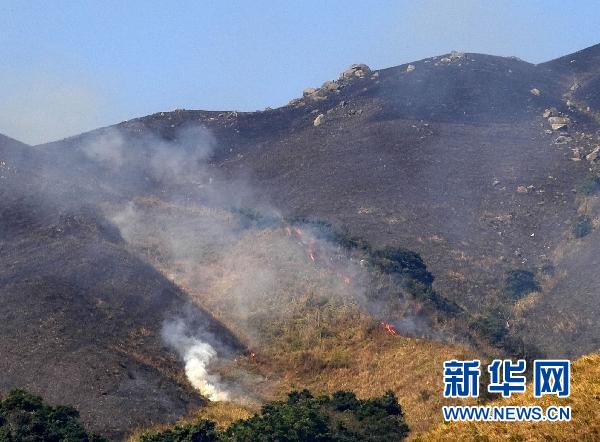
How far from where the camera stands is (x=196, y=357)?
36031 millimetres

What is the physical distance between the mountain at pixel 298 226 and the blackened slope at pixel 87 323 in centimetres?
12

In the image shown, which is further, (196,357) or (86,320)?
(86,320)

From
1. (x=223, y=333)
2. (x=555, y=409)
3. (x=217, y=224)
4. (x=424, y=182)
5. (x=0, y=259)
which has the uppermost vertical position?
(x=424, y=182)

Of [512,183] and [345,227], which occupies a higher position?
[512,183]

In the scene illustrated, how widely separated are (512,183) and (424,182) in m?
7.92

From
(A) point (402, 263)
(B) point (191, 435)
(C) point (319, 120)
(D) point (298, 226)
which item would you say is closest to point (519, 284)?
(A) point (402, 263)

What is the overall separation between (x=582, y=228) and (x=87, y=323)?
38087 millimetres

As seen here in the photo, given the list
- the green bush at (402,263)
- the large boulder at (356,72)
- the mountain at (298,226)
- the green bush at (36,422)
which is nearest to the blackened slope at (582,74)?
the mountain at (298,226)

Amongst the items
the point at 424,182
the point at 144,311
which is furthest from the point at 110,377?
the point at 424,182

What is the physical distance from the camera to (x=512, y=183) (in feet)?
228

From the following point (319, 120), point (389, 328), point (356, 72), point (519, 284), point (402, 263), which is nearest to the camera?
point (389, 328)

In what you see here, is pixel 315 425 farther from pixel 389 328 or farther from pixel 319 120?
pixel 319 120

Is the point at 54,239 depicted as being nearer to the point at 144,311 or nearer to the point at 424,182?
the point at 144,311

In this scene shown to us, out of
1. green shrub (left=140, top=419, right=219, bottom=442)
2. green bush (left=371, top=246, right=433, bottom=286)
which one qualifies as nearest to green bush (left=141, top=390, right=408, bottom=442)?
green shrub (left=140, top=419, right=219, bottom=442)
